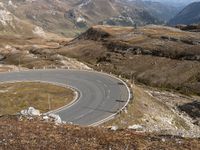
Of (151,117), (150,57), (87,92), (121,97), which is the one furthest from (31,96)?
(150,57)

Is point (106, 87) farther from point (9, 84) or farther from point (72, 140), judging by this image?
point (72, 140)

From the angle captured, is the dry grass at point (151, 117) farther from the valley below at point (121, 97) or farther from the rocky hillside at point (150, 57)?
the rocky hillside at point (150, 57)

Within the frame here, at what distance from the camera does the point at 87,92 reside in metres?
72.3

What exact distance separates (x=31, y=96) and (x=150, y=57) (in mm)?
59867

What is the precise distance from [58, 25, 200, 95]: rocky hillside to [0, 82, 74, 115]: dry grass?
104ft

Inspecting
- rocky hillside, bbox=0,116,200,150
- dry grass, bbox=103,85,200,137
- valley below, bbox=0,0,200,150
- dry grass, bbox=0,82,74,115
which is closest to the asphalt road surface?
valley below, bbox=0,0,200,150

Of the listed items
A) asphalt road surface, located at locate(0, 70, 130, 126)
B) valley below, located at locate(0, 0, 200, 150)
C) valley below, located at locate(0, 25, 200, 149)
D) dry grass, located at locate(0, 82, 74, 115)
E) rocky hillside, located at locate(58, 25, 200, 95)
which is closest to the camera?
valley below, located at locate(0, 0, 200, 150)

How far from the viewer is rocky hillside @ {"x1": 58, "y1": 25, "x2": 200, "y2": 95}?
98788 millimetres

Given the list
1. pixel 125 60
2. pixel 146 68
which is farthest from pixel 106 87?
pixel 125 60

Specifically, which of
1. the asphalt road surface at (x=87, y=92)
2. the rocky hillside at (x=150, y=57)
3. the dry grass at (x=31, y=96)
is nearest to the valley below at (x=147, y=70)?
the rocky hillside at (x=150, y=57)

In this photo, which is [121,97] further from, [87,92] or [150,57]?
[150,57]

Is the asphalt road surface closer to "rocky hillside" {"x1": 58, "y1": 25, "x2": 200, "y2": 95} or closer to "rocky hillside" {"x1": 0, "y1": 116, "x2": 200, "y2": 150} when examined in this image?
"rocky hillside" {"x1": 58, "y1": 25, "x2": 200, "y2": 95}

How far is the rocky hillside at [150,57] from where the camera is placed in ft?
324

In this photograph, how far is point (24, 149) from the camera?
76.4 ft
